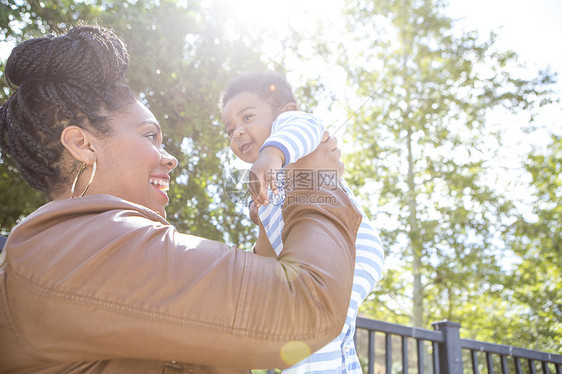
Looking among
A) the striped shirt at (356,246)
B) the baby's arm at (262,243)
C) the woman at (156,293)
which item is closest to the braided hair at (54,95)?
the woman at (156,293)

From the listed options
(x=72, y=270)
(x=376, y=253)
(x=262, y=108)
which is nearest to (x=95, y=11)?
(x=262, y=108)

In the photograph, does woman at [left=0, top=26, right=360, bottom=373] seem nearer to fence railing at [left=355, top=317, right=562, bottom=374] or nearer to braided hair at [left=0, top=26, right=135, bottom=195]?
braided hair at [left=0, top=26, right=135, bottom=195]

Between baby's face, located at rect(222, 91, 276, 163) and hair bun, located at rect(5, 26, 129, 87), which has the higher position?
baby's face, located at rect(222, 91, 276, 163)

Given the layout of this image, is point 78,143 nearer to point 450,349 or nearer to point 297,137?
point 297,137

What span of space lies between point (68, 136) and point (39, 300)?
0.67 m

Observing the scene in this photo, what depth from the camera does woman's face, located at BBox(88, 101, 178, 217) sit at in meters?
1.29

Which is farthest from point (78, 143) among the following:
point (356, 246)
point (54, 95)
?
point (356, 246)

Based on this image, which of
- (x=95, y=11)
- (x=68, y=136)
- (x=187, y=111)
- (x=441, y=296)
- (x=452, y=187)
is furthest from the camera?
(x=441, y=296)


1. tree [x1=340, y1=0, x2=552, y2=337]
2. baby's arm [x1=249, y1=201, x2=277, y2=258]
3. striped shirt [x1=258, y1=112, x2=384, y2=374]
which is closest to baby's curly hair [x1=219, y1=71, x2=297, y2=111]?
striped shirt [x1=258, y1=112, x2=384, y2=374]

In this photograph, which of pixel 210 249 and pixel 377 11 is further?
pixel 377 11

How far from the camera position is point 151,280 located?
2.58 ft

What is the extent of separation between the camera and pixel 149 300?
0.77m

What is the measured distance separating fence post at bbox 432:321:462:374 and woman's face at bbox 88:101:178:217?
268 centimetres

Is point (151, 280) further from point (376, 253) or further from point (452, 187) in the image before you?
point (452, 187)
